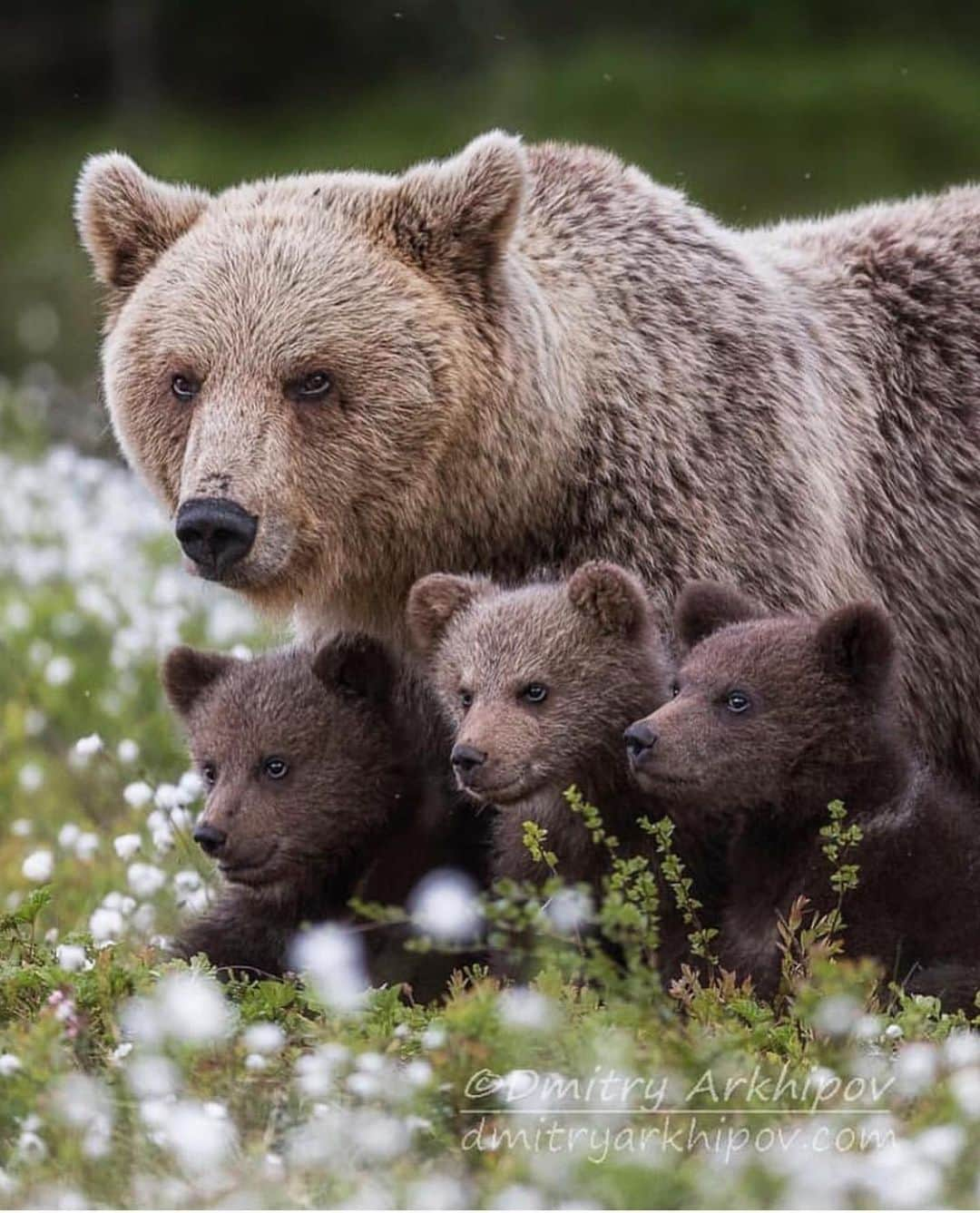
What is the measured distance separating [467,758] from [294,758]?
960 mm

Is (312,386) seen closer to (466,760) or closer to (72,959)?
(466,760)

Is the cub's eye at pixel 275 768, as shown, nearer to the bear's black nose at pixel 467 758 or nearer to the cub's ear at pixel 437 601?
the cub's ear at pixel 437 601

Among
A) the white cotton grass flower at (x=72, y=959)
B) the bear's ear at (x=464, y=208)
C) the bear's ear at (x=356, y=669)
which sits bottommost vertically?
the white cotton grass flower at (x=72, y=959)

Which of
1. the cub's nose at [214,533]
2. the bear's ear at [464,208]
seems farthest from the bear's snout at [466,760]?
the bear's ear at [464,208]

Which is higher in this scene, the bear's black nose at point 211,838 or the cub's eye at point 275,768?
the cub's eye at point 275,768

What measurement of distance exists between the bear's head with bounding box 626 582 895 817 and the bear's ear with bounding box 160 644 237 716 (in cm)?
149

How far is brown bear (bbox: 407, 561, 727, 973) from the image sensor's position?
6.00 meters

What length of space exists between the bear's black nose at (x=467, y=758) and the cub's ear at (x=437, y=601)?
2.06ft

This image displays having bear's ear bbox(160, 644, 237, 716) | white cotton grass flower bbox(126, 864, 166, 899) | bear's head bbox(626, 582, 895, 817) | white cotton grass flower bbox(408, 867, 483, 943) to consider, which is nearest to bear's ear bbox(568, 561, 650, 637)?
bear's head bbox(626, 582, 895, 817)

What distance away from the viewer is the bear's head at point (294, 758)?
21.0 ft

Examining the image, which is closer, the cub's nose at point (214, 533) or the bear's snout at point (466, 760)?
the bear's snout at point (466, 760)

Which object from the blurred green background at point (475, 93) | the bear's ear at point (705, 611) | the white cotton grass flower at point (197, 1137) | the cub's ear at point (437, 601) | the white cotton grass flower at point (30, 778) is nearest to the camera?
the white cotton grass flower at point (197, 1137)

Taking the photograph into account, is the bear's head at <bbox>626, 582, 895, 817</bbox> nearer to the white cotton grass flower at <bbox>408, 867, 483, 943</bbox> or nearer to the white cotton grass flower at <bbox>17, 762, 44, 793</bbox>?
the white cotton grass flower at <bbox>408, 867, 483, 943</bbox>

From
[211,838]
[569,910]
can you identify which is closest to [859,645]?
[569,910]
